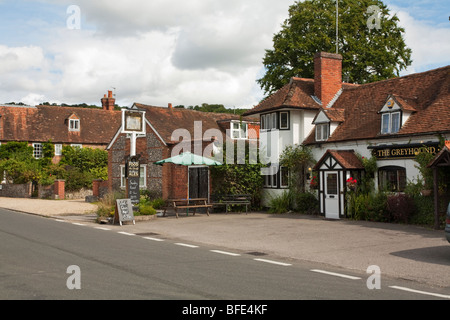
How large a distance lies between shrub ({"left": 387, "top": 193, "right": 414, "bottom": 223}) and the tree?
16898 millimetres

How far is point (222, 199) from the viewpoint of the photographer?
24.6 meters

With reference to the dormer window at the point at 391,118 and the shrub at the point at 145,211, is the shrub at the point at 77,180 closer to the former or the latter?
the shrub at the point at 145,211

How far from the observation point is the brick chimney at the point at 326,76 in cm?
2531

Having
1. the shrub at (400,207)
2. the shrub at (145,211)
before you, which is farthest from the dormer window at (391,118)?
the shrub at (145,211)

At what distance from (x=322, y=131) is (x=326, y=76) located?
3.84 meters

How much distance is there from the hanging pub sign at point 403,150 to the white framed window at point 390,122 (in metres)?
0.80

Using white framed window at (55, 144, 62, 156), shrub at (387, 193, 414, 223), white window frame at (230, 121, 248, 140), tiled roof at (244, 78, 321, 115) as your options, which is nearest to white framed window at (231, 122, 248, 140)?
white window frame at (230, 121, 248, 140)

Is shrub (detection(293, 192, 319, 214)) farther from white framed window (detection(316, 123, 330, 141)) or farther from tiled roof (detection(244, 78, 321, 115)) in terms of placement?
tiled roof (detection(244, 78, 321, 115))

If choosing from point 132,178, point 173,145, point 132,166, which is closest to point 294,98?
point 173,145

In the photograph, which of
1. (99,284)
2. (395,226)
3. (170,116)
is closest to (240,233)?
(395,226)

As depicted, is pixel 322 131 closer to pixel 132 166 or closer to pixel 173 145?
pixel 173 145

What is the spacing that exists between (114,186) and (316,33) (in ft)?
62.5

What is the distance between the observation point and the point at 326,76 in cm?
2552
